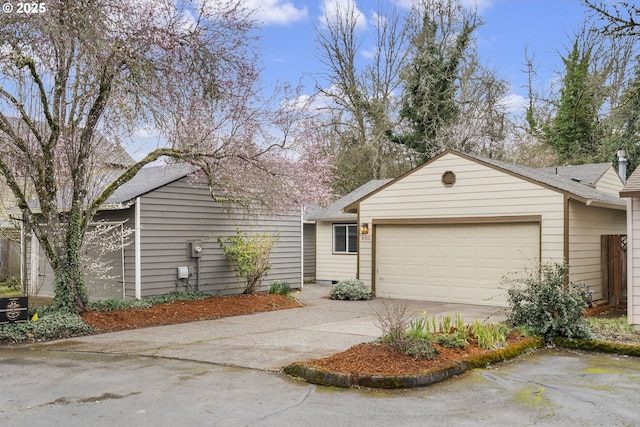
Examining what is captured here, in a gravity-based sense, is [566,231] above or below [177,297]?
above

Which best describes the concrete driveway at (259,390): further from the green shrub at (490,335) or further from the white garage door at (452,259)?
the white garage door at (452,259)

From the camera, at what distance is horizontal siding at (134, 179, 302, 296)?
43.4ft

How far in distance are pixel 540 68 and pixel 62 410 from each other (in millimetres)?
30826

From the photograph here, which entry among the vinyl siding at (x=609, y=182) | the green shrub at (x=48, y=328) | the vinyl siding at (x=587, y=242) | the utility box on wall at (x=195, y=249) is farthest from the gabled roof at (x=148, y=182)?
the vinyl siding at (x=609, y=182)

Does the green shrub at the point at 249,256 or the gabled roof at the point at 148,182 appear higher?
the gabled roof at the point at 148,182

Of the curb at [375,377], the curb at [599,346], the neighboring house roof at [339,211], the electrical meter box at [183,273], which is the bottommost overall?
the curb at [599,346]

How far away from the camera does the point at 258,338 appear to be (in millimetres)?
9414

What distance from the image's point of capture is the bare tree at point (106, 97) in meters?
9.21

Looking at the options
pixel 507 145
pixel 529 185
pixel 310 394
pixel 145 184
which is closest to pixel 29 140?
pixel 145 184

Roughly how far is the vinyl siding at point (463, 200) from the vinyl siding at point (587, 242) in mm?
419

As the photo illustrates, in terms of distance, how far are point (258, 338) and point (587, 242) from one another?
8342 millimetres

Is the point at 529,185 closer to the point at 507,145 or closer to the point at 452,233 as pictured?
the point at 452,233

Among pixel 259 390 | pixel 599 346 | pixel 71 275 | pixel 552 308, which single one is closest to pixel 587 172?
pixel 552 308

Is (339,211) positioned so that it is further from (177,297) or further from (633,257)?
(633,257)
